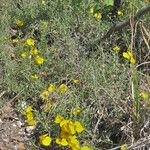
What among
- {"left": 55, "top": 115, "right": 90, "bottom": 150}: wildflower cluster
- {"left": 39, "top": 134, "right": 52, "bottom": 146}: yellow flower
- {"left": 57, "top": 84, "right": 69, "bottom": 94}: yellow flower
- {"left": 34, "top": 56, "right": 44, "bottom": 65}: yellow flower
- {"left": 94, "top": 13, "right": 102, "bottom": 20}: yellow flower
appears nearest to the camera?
{"left": 55, "top": 115, "right": 90, "bottom": 150}: wildflower cluster

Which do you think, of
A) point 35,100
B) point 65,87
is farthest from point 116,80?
point 35,100

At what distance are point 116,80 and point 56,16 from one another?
118 cm

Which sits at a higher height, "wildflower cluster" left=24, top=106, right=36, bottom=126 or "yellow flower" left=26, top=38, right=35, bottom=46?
"yellow flower" left=26, top=38, right=35, bottom=46

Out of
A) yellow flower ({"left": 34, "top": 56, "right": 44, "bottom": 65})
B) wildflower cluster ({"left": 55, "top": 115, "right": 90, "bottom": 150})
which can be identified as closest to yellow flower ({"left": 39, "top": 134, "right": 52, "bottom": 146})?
wildflower cluster ({"left": 55, "top": 115, "right": 90, "bottom": 150})

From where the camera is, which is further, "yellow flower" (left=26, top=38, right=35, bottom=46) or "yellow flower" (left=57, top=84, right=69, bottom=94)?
"yellow flower" (left=26, top=38, right=35, bottom=46)

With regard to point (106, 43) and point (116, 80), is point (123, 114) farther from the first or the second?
point (106, 43)

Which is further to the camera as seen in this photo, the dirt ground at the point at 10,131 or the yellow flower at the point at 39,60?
the yellow flower at the point at 39,60

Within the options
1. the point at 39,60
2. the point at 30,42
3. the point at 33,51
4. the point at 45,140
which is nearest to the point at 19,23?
the point at 30,42

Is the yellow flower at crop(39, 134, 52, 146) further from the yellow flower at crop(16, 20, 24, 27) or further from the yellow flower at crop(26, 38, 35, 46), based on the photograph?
the yellow flower at crop(16, 20, 24, 27)

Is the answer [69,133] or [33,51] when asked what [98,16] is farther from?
[69,133]

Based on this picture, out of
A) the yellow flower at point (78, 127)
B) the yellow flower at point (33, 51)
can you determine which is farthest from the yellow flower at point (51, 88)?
the yellow flower at point (78, 127)

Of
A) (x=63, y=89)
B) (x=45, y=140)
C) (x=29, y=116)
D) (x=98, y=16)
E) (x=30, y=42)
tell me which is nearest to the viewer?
(x=45, y=140)

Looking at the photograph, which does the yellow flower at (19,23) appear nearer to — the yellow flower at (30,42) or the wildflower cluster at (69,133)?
the yellow flower at (30,42)

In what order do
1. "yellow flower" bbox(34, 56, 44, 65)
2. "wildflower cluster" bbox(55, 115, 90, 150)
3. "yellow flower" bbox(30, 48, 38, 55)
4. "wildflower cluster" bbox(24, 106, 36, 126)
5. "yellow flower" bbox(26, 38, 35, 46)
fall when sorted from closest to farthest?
"wildflower cluster" bbox(55, 115, 90, 150), "wildflower cluster" bbox(24, 106, 36, 126), "yellow flower" bbox(34, 56, 44, 65), "yellow flower" bbox(30, 48, 38, 55), "yellow flower" bbox(26, 38, 35, 46)
